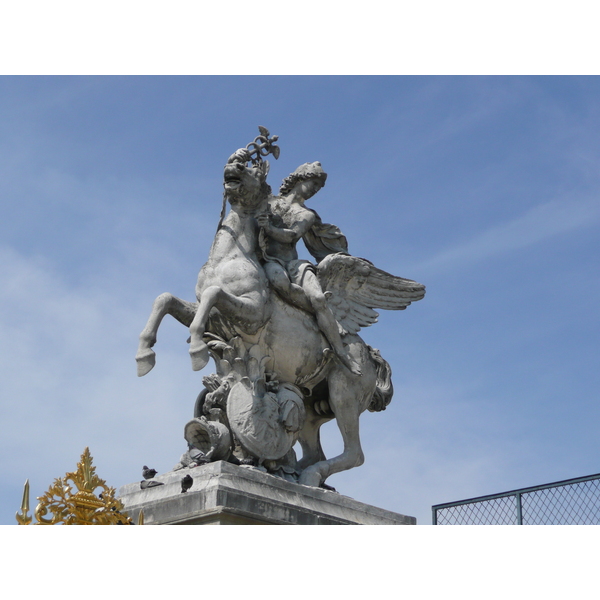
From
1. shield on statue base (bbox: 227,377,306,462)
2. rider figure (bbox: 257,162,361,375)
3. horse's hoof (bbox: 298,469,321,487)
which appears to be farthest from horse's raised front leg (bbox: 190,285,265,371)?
horse's hoof (bbox: 298,469,321,487)

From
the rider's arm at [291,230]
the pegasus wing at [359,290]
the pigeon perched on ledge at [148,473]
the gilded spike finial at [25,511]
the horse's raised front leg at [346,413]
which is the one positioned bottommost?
the gilded spike finial at [25,511]

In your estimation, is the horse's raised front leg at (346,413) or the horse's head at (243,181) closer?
the horse's head at (243,181)

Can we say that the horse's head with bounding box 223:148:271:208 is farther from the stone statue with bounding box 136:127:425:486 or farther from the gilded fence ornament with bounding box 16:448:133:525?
the gilded fence ornament with bounding box 16:448:133:525

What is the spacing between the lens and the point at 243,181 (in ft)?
41.4

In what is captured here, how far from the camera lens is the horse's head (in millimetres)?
12594

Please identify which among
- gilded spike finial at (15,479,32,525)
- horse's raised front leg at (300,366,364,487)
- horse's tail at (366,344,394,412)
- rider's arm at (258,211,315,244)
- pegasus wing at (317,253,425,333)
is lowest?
gilded spike finial at (15,479,32,525)

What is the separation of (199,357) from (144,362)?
0.70 m

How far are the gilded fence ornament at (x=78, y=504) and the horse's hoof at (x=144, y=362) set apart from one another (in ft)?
4.28

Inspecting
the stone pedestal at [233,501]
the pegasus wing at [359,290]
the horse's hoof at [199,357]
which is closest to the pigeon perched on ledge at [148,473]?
the stone pedestal at [233,501]

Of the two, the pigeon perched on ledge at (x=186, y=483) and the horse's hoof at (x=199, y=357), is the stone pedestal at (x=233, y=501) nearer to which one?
the pigeon perched on ledge at (x=186, y=483)

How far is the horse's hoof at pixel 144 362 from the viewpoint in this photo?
38.9 feet

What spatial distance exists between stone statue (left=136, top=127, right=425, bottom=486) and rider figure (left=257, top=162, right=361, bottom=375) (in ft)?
0.04

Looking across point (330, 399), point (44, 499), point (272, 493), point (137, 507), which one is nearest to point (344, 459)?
point (330, 399)

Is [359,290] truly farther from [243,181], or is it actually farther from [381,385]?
[243,181]
